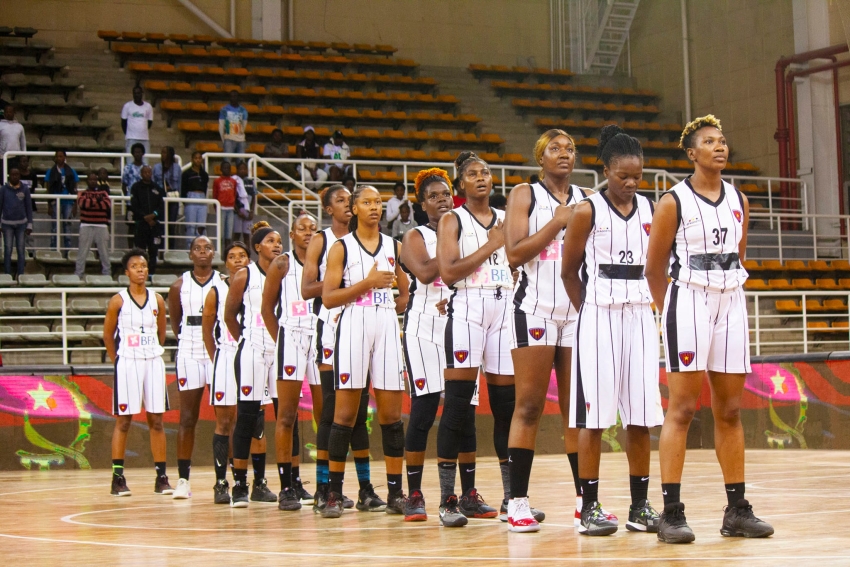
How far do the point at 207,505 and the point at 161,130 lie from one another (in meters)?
13.1

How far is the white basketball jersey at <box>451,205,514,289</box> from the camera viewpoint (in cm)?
633

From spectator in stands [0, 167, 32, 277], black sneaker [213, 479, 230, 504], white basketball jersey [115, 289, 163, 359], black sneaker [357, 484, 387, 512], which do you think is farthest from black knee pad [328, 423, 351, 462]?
spectator in stands [0, 167, 32, 277]

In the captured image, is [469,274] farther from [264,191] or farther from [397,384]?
[264,191]

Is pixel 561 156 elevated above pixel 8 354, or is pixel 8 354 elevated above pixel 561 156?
pixel 561 156

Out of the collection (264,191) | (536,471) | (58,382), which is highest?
(264,191)

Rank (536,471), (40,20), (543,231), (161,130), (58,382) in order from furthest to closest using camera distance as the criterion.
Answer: (40,20) → (161,130) → (58,382) → (536,471) → (543,231)

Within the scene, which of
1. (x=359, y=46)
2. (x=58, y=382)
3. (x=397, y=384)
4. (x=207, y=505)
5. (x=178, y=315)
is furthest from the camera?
(x=359, y=46)

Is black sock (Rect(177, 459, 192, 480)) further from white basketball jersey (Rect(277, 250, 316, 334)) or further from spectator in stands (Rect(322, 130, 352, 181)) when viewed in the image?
spectator in stands (Rect(322, 130, 352, 181))

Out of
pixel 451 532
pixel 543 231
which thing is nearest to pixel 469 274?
pixel 543 231

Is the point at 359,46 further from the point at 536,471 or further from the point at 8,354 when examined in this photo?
the point at 536,471

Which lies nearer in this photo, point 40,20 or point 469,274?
point 469,274

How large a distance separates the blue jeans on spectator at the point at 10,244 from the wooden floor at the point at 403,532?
4.89 metres

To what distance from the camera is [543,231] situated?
566cm

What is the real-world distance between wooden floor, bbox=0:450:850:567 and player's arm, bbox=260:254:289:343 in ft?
4.10
